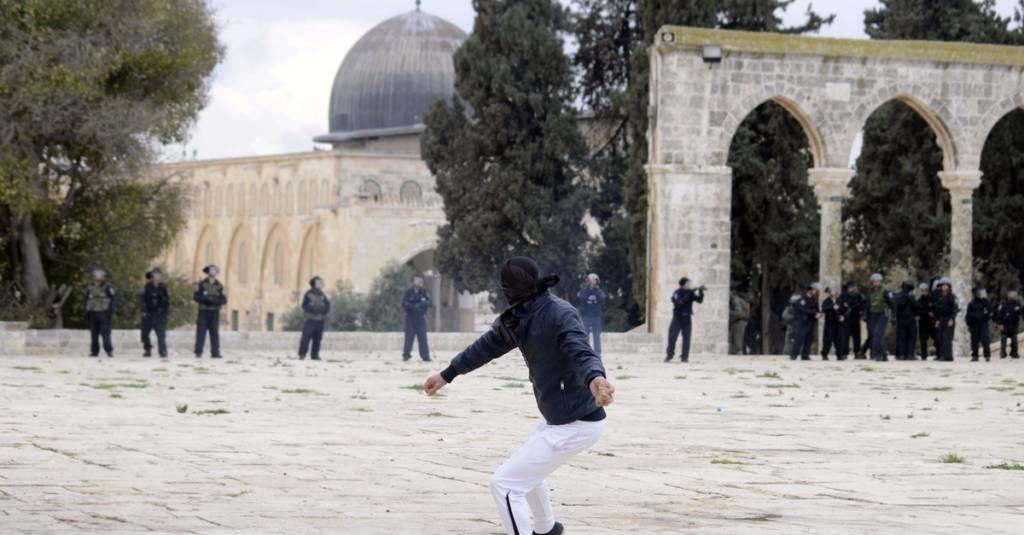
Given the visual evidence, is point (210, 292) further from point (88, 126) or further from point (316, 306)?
point (88, 126)

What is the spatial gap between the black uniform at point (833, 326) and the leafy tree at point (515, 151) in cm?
1216

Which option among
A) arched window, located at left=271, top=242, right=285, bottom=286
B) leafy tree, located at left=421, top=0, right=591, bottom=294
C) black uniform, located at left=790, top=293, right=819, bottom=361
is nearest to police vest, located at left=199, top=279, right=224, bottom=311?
black uniform, located at left=790, top=293, right=819, bottom=361

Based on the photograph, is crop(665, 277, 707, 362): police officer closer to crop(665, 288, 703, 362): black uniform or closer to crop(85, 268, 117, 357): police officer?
crop(665, 288, 703, 362): black uniform

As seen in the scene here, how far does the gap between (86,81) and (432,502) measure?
61.8ft

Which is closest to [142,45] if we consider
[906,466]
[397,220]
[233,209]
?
[906,466]

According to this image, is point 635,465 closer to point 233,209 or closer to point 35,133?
point 35,133

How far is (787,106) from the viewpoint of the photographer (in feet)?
92.4

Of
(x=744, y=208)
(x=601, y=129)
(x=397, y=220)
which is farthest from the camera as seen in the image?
(x=397, y=220)

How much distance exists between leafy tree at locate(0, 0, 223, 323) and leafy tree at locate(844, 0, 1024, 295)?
14.1m

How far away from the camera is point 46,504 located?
802cm

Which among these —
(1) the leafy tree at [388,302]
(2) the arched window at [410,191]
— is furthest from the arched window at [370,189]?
(1) the leafy tree at [388,302]

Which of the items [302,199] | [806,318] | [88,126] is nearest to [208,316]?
[88,126]

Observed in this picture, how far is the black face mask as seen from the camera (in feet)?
24.0

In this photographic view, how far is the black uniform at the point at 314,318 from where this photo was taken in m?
23.7
